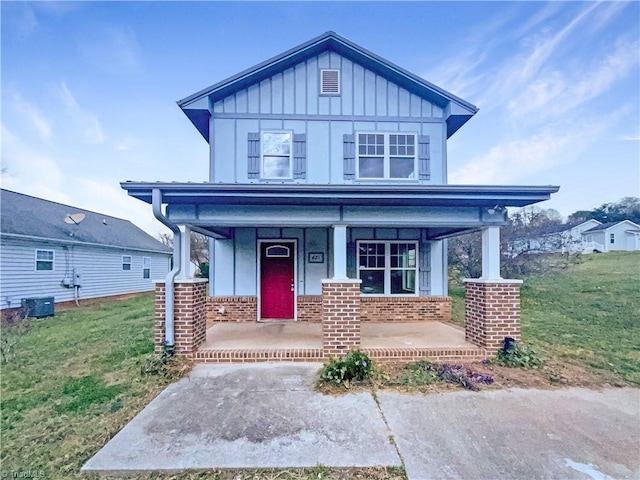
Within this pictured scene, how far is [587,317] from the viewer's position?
9.70 m

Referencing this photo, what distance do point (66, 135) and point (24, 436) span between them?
1392cm

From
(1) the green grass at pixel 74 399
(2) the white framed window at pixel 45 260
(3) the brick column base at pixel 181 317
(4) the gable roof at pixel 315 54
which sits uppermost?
(4) the gable roof at pixel 315 54

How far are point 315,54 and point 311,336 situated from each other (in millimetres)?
7221

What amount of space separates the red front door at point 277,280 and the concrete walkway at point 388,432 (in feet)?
12.7

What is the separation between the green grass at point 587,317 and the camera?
19.8 feet

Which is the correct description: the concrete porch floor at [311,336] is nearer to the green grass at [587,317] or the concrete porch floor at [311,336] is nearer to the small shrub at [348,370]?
the small shrub at [348,370]

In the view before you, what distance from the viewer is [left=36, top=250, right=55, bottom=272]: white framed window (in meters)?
12.9

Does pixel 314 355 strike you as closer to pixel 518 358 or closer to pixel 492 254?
pixel 518 358

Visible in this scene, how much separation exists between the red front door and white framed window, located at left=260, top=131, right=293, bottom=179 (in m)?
1.90

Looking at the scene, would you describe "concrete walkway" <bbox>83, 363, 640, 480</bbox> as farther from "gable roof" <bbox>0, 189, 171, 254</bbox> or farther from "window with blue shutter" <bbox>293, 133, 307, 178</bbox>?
"gable roof" <bbox>0, 189, 171, 254</bbox>

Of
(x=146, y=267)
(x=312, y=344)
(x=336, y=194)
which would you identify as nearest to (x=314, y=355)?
(x=312, y=344)

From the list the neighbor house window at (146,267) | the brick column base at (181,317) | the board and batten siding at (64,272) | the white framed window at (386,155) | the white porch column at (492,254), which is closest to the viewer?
the brick column base at (181,317)

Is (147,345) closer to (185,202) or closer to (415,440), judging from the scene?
(185,202)

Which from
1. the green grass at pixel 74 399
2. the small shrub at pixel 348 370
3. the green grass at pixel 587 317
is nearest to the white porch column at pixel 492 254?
the green grass at pixel 587 317
